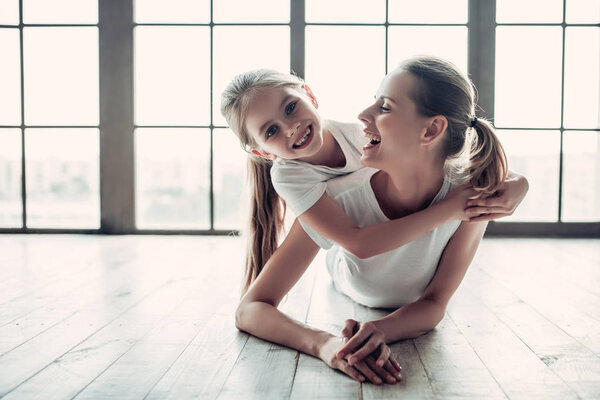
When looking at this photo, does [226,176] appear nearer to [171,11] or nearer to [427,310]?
[171,11]

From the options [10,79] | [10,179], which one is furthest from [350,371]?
[10,79]

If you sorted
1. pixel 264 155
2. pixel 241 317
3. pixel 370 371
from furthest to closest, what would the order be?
pixel 264 155
pixel 241 317
pixel 370 371

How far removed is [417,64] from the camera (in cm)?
143

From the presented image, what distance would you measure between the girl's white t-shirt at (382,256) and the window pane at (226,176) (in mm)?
1816

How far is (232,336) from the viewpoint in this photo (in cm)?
148

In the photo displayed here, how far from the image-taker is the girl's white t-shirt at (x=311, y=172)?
155 centimetres

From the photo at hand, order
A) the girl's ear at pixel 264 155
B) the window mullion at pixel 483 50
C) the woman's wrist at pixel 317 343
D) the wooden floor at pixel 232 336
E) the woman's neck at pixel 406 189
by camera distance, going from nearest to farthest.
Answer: the wooden floor at pixel 232 336 < the woman's wrist at pixel 317 343 < the woman's neck at pixel 406 189 < the girl's ear at pixel 264 155 < the window mullion at pixel 483 50

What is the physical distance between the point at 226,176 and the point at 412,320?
2189mm

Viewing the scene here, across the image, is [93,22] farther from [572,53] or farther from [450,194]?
[572,53]

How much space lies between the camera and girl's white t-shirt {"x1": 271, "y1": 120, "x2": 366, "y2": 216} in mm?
1551

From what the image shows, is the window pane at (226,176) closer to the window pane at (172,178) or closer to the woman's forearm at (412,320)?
the window pane at (172,178)

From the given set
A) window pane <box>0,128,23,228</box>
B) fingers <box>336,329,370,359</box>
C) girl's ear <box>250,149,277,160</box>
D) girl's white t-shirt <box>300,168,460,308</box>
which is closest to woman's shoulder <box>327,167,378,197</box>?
girl's white t-shirt <box>300,168,460,308</box>

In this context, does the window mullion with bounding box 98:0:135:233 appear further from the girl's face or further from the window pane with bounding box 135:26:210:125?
the girl's face

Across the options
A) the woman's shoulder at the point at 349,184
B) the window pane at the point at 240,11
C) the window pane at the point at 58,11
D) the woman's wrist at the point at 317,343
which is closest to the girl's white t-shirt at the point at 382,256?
the woman's shoulder at the point at 349,184
